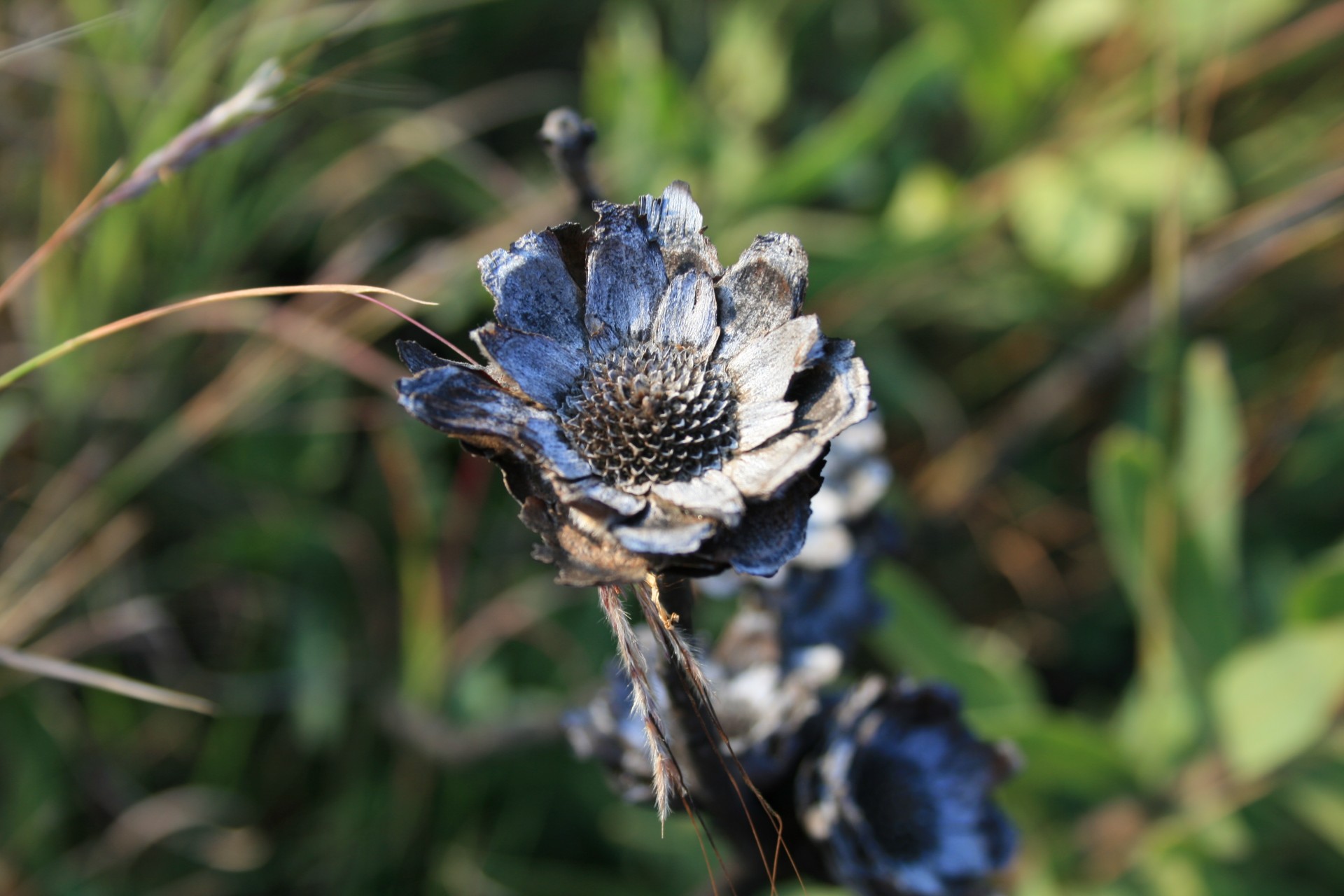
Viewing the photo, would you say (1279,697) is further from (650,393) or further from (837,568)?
(650,393)

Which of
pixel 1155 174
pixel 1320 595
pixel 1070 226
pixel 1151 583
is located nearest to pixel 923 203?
pixel 1070 226

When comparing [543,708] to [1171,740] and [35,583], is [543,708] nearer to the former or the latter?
[35,583]

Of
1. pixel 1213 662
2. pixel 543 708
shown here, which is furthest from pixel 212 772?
pixel 1213 662

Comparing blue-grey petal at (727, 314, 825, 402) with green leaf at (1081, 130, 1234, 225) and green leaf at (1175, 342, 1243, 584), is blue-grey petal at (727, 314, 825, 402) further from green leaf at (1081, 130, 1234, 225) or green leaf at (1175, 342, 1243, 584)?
green leaf at (1081, 130, 1234, 225)

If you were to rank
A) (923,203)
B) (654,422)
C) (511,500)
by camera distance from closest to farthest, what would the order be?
(654,422) → (511,500) → (923,203)

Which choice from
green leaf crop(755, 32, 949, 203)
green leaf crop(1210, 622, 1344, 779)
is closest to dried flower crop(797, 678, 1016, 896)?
green leaf crop(1210, 622, 1344, 779)

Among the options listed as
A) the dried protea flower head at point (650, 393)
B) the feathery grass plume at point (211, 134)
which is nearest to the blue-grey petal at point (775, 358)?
the dried protea flower head at point (650, 393)
